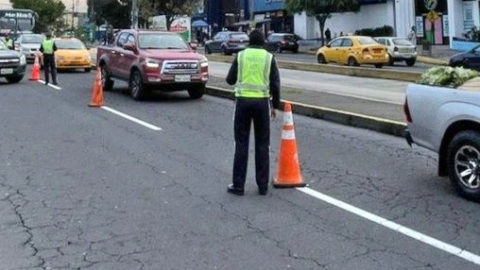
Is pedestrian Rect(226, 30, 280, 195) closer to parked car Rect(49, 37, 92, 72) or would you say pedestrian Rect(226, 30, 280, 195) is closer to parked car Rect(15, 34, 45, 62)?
parked car Rect(49, 37, 92, 72)

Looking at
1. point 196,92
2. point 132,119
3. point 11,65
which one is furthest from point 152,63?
point 11,65

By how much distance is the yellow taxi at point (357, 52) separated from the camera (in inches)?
1245

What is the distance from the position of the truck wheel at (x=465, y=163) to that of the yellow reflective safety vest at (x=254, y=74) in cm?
209

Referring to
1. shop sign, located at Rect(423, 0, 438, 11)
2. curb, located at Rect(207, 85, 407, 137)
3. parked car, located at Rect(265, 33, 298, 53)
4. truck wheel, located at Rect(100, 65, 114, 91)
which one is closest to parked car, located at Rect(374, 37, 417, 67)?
shop sign, located at Rect(423, 0, 438, 11)

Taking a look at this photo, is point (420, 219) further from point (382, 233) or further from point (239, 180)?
point (239, 180)

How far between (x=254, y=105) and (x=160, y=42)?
10.4m

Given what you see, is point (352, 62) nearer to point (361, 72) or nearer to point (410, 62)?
point (410, 62)

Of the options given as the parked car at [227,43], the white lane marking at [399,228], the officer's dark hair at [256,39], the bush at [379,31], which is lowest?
the white lane marking at [399,228]

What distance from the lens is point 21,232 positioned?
593cm

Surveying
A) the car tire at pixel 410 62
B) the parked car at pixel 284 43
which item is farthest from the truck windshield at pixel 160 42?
the parked car at pixel 284 43

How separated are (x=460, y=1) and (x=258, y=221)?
4257 cm

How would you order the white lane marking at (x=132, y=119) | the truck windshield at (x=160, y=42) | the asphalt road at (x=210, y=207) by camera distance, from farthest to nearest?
the truck windshield at (x=160, y=42) → the white lane marking at (x=132, y=119) → the asphalt road at (x=210, y=207)

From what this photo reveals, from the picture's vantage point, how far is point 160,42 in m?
17.1

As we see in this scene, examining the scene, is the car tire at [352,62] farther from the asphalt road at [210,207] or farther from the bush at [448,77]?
the bush at [448,77]
